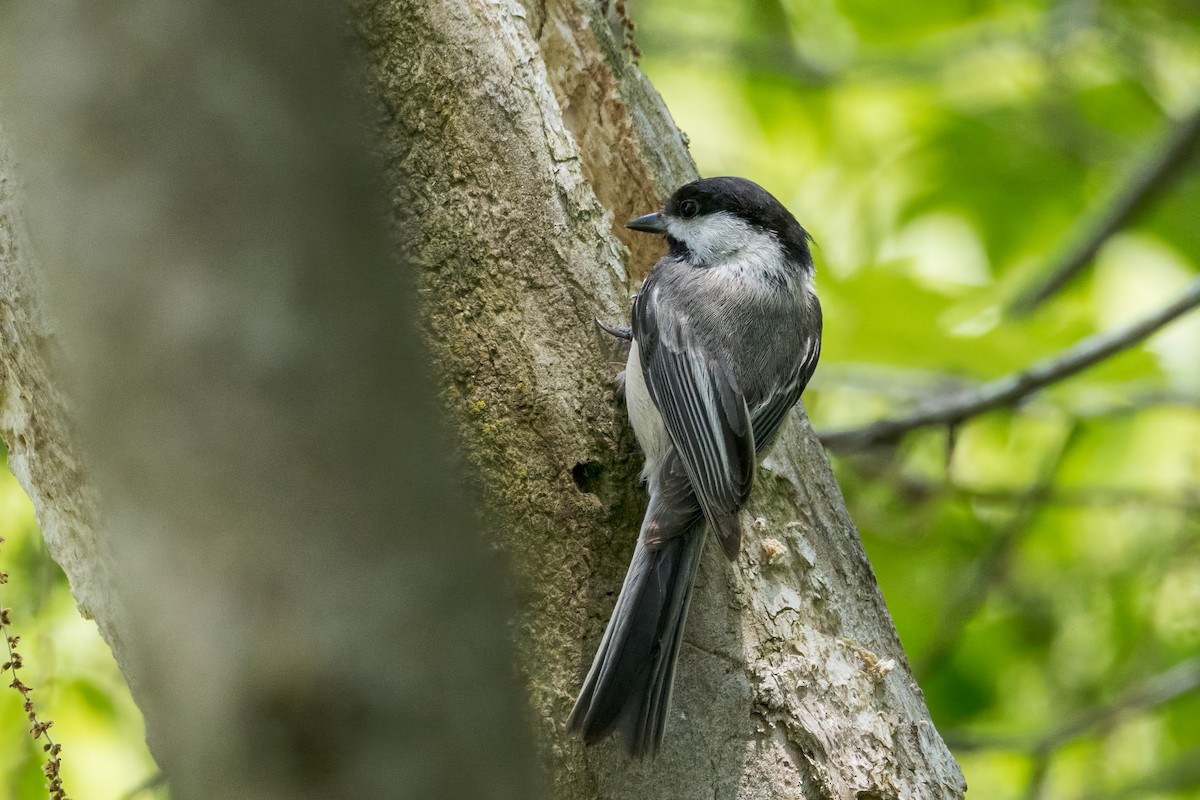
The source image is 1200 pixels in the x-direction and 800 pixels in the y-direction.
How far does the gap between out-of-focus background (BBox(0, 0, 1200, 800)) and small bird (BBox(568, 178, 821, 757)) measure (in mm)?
787

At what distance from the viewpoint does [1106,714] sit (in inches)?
134

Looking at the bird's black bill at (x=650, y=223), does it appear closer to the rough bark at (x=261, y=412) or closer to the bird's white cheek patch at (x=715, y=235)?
the bird's white cheek patch at (x=715, y=235)

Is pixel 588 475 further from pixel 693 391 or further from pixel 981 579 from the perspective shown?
pixel 981 579

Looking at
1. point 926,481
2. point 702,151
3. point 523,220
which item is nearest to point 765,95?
point 702,151

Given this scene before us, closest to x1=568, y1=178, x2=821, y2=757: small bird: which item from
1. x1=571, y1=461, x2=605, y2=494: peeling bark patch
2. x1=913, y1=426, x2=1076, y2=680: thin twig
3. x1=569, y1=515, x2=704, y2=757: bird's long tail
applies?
x1=569, y1=515, x2=704, y2=757: bird's long tail

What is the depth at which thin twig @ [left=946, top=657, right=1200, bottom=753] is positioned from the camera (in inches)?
132

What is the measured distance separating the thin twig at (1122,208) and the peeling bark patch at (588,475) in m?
2.55

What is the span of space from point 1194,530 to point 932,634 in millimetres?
1057

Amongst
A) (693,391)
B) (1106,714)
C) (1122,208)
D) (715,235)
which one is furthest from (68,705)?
(1122,208)

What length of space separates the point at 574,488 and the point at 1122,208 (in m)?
2.80

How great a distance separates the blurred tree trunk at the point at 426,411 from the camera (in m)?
0.70

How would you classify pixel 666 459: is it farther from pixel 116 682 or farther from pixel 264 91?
pixel 116 682

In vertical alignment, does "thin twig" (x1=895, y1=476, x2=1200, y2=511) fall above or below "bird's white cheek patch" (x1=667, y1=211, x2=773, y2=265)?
below

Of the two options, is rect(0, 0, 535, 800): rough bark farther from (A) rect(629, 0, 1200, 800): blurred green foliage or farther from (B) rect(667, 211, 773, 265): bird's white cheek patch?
(A) rect(629, 0, 1200, 800): blurred green foliage
